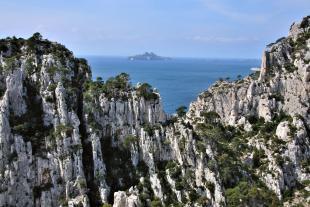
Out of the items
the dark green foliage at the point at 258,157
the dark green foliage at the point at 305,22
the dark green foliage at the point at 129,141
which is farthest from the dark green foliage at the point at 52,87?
the dark green foliage at the point at 305,22

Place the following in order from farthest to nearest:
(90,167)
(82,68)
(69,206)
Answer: (82,68), (90,167), (69,206)

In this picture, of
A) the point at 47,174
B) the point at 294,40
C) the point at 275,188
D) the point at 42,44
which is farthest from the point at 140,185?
the point at 294,40

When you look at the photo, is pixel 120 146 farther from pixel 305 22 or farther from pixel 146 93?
pixel 305 22

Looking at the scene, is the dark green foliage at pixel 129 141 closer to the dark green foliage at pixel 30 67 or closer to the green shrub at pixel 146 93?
the green shrub at pixel 146 93

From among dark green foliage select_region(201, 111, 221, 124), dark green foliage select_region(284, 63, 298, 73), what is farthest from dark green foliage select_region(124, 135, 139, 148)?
dark green foliage select_region(284, 63, 298, 73)

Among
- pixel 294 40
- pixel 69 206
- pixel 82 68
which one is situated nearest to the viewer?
pixel 69 206

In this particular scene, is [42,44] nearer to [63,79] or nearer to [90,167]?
[63,79]

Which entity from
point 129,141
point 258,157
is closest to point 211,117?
point 258,157

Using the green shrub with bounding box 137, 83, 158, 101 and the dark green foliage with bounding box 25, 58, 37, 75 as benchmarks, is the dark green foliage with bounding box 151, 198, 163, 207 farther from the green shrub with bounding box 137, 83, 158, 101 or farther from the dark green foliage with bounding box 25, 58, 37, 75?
the dark green foliage with bounding box 25, 58, 37, 75
